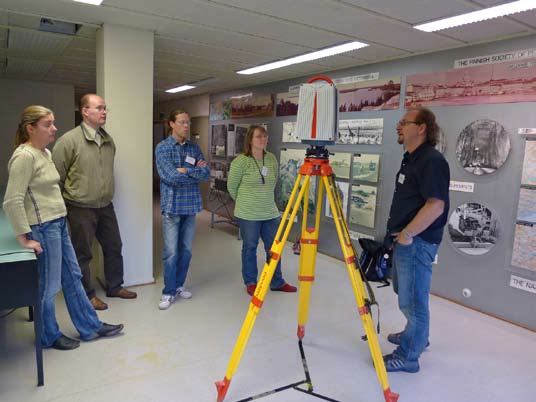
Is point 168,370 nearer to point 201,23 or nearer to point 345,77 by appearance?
point 201,23

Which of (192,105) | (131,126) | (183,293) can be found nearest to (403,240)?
(183,293)

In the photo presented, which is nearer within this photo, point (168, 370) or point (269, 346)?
point (168, 370)

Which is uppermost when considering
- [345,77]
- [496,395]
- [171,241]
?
[345,77]

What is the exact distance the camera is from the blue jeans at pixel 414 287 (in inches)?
91.6

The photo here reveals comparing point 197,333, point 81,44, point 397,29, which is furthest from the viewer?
point 81,44

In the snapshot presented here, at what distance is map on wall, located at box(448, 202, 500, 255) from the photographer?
334 cm

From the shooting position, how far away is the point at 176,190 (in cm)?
323

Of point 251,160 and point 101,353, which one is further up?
point 251,160

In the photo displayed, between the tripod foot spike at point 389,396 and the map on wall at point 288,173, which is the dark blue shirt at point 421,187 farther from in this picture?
the map on wall at point 288,173

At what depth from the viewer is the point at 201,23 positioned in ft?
10.4

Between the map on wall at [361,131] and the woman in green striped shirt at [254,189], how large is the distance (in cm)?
137

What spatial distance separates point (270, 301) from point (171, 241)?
3.29 feet

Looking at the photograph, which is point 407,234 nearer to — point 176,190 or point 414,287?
point 414,287

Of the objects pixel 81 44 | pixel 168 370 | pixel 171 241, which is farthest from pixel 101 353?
pixel 81 44
